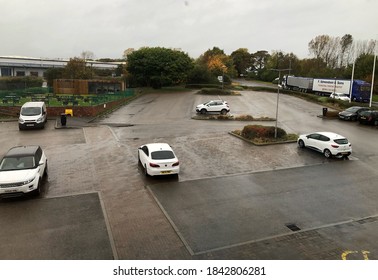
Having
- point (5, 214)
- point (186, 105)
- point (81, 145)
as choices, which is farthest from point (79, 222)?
point (186, 105)

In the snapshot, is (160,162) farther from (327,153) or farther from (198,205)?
(327,153)

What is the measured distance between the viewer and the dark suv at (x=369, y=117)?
32.5m

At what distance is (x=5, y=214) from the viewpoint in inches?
518

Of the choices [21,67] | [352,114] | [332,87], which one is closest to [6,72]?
[21,67]

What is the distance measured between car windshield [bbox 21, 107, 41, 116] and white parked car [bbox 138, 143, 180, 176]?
1709cm

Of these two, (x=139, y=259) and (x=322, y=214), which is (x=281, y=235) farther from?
(x=139, y=259)

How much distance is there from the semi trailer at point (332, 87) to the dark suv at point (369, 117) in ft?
65.6

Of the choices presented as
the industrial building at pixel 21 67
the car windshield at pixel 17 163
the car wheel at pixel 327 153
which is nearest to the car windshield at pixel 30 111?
the car windshield at pixel 17 163

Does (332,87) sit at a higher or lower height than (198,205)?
higher

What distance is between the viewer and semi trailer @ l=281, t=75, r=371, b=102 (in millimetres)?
51219

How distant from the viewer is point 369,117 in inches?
1288

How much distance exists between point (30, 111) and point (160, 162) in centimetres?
1879

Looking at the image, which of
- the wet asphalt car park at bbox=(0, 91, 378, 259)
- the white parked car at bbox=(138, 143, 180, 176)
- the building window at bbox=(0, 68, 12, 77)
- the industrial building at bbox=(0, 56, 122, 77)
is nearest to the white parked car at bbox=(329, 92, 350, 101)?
the wet asphalt car park at bbox=(0, 91, 378, 259)

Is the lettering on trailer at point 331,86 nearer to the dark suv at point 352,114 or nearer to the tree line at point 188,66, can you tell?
the tree line at point 188,66
